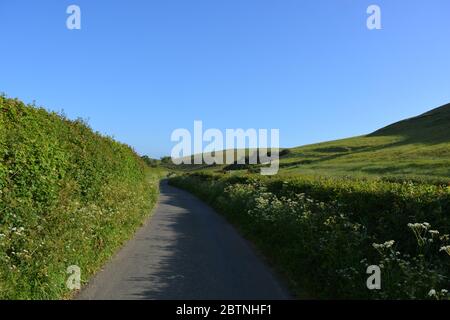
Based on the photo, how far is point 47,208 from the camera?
1010 cm

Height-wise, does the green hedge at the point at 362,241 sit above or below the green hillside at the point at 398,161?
below

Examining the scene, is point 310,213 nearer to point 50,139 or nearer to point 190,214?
point 50,139

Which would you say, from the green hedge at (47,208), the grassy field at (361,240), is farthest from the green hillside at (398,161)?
the green hedge at (47,208)

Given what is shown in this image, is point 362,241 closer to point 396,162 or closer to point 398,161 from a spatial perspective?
point 396,162

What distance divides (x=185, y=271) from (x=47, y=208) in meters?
3.47

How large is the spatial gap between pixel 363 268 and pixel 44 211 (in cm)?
649

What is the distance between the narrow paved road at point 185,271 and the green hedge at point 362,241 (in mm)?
763

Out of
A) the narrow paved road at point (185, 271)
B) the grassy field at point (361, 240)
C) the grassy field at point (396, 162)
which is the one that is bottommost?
the narrow paved road at point (185, 271)

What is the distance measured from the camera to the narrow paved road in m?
9.40

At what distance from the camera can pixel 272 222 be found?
15.4 metres

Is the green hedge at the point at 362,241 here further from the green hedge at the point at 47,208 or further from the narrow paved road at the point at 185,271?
the green hedge at the point at 47,208

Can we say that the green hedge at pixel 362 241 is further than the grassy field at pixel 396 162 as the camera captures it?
No

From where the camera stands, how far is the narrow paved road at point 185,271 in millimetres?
9398
